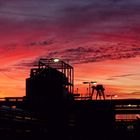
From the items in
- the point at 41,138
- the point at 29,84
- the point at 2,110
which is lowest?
the point at 41,138

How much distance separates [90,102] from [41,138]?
99.6ft

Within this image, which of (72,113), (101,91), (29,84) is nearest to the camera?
(72,113)

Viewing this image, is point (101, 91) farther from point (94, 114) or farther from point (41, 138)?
point (41, 138)

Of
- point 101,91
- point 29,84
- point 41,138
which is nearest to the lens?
point 41,138

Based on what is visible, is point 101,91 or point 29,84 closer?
point 29,84

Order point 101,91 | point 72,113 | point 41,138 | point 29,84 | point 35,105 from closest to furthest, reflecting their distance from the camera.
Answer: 1. point 41,138
2. point 35,105
3. point 72,113
4. point 29,84
5. point 101,91

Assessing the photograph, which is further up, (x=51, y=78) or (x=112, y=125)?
(x=51, y=78)

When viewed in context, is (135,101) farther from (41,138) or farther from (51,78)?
(41,138)

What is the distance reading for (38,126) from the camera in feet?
88.8

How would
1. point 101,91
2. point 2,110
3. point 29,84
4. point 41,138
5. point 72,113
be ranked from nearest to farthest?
point 2,110 → point 41,138 → point 72,113 → point 29,84 → point 101,91

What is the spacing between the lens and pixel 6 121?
2014 centimetres

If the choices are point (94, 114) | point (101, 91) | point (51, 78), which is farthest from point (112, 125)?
point (101, 91)

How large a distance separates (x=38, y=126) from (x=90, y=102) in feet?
95.4

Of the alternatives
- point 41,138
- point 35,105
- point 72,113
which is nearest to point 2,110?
point 41,138
